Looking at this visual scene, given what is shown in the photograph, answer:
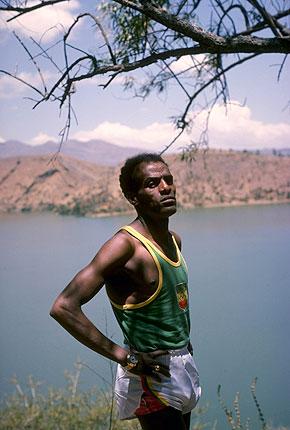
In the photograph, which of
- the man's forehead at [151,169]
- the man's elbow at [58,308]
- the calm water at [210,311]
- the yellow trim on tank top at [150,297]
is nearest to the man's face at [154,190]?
the man's forehead at [151,169]

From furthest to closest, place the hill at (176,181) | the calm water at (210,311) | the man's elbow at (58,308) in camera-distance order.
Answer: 1. the hill at (176,181)
2. the calm water at (210,311)
3. the man's elbow at (58,308)

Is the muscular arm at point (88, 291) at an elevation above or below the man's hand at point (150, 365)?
above

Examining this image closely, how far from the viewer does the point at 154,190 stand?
1269 millimetres

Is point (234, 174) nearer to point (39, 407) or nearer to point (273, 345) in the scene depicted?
point (273, 345)

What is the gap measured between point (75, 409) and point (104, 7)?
4086 millimetres

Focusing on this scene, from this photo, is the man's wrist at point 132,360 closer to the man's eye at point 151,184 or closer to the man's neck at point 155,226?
the man's neck at point 155,226

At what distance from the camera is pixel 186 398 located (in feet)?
3.90

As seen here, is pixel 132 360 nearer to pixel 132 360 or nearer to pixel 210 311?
pixel 132 360

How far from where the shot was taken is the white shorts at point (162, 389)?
3.82 ft

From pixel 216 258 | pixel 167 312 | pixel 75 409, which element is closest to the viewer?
pixel 167 312

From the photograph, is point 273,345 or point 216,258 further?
point 216,258

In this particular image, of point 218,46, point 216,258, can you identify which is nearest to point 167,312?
point 218,46

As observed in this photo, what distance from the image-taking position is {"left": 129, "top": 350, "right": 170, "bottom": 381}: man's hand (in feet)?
3.80

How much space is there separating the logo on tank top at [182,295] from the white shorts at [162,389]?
0.33ft
